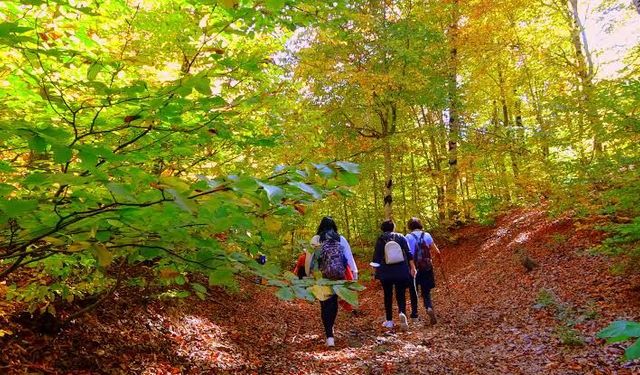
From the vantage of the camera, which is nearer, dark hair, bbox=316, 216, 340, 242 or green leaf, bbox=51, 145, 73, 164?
green leaf, bbox=51, 145, 73, 164

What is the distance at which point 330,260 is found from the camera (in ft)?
19.9

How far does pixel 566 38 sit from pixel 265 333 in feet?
44.0

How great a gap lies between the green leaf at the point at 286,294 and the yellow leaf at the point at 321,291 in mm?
74

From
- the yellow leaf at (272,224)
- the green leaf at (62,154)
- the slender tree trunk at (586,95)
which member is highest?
the slender tree trunk at (586,95)

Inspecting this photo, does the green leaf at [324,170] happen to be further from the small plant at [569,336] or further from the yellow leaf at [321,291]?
the small plant at [569,336]

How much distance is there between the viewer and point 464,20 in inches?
619

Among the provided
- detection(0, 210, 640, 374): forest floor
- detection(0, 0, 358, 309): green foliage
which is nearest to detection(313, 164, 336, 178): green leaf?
detection(0, 0, 358, 309): green foliage

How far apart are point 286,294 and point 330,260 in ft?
15.2

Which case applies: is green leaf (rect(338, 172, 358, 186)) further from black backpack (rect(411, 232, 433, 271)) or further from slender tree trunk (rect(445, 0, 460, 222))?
slender tree trunk (rect(445, 0, 460, 222))

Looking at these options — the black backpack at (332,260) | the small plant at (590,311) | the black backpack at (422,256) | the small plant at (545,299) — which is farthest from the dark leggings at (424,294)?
the small plant at (590,311)

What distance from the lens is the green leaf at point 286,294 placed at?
1.46 meters

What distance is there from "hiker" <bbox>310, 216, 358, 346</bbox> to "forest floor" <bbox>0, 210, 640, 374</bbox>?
1.64 ft

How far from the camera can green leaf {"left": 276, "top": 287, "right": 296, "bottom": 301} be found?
146cm

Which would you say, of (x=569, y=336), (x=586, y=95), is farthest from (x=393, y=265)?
(x=586, y=95)
